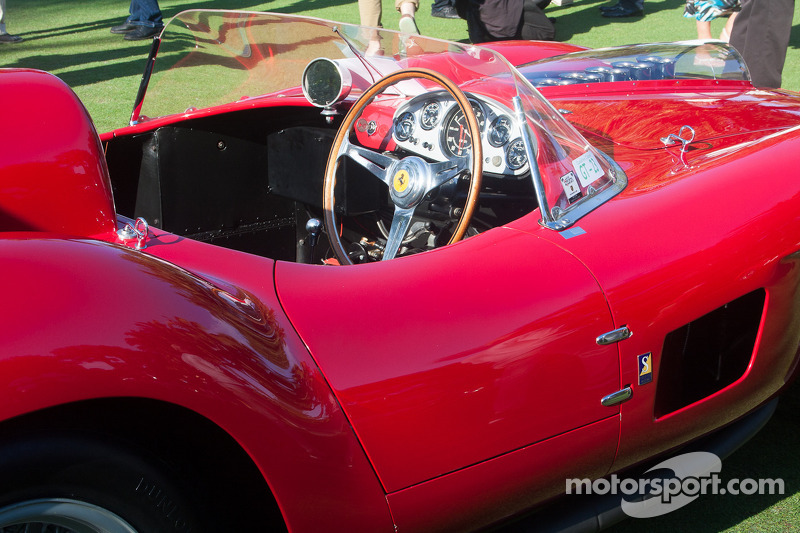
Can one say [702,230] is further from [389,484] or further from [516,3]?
[516,3]

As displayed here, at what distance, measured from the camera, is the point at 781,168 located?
212 cm

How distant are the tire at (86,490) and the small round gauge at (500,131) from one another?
1.45m

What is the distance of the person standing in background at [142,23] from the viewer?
9.48 metres

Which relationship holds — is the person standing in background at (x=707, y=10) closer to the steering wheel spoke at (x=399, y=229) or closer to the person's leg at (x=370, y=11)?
the person's leg at (x=370, y=11)

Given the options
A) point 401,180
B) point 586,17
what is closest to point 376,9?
point 586,17

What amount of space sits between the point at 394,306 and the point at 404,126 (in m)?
1.12

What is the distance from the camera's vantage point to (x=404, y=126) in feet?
8.57

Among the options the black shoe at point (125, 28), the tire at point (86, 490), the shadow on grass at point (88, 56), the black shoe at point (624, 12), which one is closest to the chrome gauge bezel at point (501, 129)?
the tire at point (86, 490)

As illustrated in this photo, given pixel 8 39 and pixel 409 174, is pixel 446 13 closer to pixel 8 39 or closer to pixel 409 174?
pixel 8 39

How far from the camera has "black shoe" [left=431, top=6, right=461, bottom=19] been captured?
10.2 m

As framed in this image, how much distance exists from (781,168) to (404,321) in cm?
122

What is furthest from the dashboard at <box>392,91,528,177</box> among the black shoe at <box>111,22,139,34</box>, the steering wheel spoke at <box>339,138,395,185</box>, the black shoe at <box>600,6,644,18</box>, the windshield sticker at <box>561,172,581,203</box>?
the black shoe at <box>111,22,139,34</box>

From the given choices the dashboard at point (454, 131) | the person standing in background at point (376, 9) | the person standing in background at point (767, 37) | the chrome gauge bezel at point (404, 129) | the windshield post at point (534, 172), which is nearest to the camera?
the windshield post at point (534, 172)

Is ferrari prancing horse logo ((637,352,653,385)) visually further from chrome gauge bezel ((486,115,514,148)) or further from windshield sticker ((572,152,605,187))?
chrome gauge bezel ((486,115,514,148))
